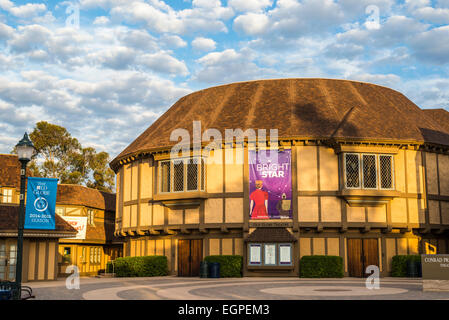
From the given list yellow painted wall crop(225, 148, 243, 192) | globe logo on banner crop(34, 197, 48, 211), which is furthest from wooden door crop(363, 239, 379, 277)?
globe logo on banner crop(34, 197, 48, 211)

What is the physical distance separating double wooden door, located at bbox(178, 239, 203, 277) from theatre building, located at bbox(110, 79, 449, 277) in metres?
0.06

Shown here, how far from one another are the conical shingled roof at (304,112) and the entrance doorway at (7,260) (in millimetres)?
9178

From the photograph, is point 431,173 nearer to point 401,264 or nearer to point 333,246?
point 401,264

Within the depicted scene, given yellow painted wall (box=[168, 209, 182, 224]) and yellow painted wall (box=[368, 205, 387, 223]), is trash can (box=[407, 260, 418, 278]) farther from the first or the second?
yellow painted wall (box=[168, 209, 182, 224])

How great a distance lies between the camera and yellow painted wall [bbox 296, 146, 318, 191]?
2666cm

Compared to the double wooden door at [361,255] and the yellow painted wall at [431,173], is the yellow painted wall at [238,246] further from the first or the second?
the yellow painted wall at [431,173]

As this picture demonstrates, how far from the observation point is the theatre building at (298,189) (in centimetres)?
Result: 2633

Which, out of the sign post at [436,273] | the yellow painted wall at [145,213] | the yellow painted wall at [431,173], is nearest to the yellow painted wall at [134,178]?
the yellow painted wall at [145,213]

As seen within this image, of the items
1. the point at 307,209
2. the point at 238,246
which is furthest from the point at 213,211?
the point at 307,209

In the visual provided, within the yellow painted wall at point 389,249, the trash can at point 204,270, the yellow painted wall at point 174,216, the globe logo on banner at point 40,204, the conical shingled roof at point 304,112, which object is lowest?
the trash can at point 204,270

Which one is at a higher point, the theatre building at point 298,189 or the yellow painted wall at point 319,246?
the theatre building at point 298,189

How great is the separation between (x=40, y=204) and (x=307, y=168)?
13733mm
